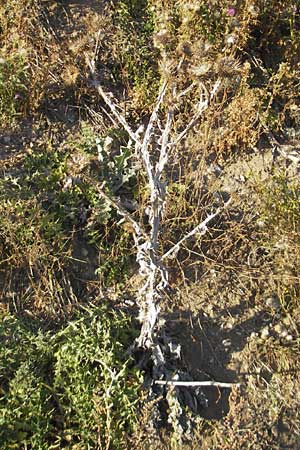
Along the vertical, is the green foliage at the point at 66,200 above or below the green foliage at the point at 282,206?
above

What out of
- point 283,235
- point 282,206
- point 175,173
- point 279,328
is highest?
point 175,173

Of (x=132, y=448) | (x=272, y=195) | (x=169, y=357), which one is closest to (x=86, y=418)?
(x=132, y=448)

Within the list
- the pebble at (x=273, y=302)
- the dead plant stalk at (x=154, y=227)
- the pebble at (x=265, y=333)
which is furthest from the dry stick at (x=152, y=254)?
the pebble at (x=273, y=302)

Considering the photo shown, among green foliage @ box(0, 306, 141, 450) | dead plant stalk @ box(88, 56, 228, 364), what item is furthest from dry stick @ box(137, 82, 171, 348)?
green foliage @ box(0, 306, 141, 450)

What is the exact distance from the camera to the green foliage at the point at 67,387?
2723 millimetres

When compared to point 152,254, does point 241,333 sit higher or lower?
lower

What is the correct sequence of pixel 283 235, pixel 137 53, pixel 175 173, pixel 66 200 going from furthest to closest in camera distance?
pixel 137 53 < pixel 175 173 < pixel 66 200 < pixel 283 235

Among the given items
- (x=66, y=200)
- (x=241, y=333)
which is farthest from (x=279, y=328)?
(x=66, y=200)

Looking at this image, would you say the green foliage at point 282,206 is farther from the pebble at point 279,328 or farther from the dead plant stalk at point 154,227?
the dead plant stalk at point 154,227

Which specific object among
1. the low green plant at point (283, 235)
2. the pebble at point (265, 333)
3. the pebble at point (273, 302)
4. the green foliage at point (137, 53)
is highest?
the green foliage at point (137, 53)

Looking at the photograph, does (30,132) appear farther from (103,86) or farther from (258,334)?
(258,334)

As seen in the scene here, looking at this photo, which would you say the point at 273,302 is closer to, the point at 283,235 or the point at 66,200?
the point at 283,235

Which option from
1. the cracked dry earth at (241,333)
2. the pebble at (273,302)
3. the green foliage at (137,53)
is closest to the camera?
the cracked dry earth at (241,333)

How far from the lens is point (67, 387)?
2846mm
